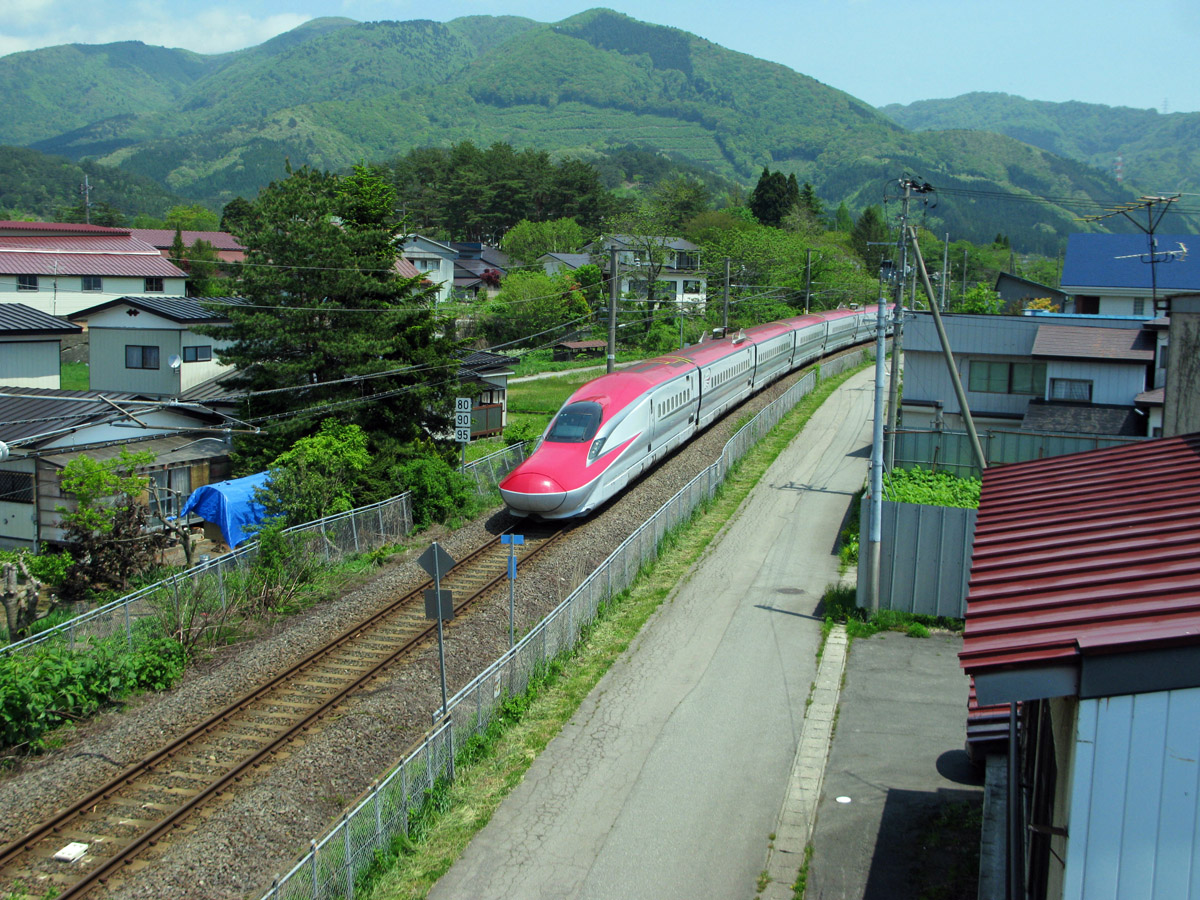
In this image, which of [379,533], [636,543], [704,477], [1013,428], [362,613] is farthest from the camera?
[1013,428]

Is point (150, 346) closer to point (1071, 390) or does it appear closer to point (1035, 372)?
point (1035, 372)

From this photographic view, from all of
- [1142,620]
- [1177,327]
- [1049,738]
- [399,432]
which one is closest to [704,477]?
[399,432]

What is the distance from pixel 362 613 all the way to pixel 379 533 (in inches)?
214

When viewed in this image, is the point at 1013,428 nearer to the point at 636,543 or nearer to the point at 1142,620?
A: the point at 636,543

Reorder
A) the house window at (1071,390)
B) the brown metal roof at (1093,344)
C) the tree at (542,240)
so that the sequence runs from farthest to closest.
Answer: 1. the tree at (542,240)
2. the house window at (1071,390)
3. the brown metal roof at (1093,344)

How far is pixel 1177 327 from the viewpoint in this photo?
18.2 m

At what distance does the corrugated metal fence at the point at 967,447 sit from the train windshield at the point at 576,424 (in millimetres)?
7906

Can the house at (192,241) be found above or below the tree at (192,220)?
below

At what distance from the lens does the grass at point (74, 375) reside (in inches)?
1953

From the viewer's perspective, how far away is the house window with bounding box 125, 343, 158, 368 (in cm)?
3516

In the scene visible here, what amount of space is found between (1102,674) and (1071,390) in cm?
2927

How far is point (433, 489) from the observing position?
26375 millimetres

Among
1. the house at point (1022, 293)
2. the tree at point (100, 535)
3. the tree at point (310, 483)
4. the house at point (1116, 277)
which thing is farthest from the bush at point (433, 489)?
the house at point (1022, 293)

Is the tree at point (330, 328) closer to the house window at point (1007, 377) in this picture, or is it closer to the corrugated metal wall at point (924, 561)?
the corrugated metal wall at point (924, 561)
